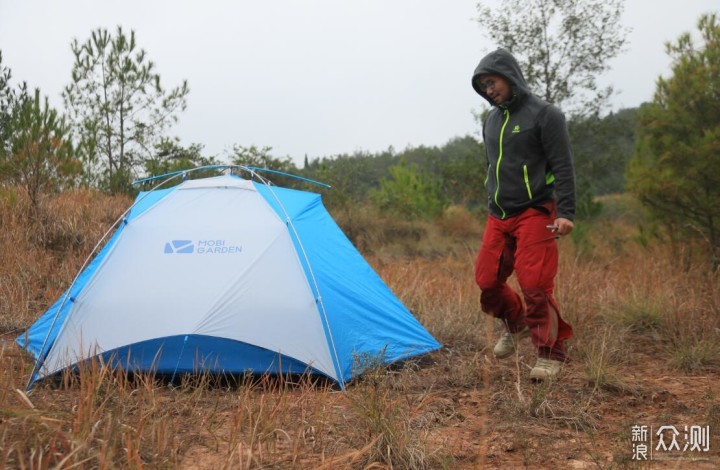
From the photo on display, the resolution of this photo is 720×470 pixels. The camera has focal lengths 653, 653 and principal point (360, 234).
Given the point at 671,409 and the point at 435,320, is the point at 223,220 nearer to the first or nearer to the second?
the point at 435,320

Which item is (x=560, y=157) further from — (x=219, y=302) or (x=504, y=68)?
(x=219, y=302)

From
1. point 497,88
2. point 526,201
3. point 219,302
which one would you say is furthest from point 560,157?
point 219,302

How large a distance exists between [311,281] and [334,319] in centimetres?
26

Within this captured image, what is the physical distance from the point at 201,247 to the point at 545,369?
6.78 ft

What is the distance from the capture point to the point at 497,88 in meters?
3.88

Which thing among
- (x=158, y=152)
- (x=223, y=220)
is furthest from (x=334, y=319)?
(x=158, y=152)

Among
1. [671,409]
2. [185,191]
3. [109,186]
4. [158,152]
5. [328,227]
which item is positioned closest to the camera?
[671,409]

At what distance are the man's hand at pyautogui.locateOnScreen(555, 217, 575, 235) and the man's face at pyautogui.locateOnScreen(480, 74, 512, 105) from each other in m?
0.82

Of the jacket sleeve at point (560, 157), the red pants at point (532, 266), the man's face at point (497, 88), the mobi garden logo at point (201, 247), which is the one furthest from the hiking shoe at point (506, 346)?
the mobi garden logo at point (201, 247)

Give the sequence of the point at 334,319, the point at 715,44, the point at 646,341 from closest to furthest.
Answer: the point at 334,319 → the point at 646,341 → the point at 715,44

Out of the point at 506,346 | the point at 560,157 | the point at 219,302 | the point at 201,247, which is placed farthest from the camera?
the point at 506,346

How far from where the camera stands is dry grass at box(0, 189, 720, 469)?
2312 millimetres

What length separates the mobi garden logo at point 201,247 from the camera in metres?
3.78

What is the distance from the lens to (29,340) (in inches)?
155
